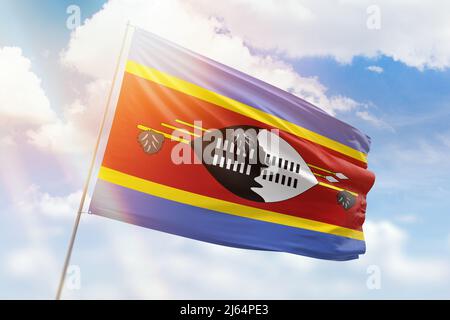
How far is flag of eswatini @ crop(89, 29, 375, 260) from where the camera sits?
7.49 metres

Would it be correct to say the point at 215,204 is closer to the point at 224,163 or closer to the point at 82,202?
the point at 224,163

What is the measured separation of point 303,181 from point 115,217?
446 centimetres

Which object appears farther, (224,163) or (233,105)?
(233,105)

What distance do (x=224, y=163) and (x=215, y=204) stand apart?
2.79 feet

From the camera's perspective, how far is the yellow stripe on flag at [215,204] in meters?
7.27

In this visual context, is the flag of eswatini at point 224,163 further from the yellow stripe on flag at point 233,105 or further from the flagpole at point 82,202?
the flagpole at point 82,202

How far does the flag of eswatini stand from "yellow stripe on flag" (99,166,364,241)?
2 centimetres

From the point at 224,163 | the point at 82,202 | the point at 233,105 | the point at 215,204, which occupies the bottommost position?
the point at 82,202

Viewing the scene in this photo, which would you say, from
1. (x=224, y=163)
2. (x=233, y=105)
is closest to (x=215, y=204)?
(x=224, y=163)

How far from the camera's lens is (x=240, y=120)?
8953 mm

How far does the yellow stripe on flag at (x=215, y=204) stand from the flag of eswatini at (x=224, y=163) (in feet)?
0.06

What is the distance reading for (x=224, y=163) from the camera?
27.6 feet

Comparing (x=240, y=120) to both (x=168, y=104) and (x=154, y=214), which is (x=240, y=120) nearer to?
(x=168, y=104)
